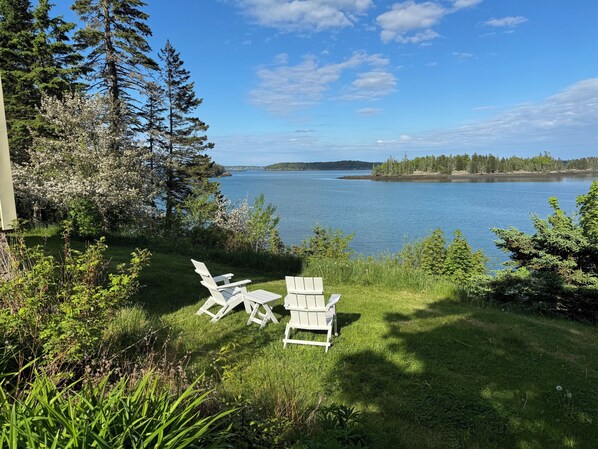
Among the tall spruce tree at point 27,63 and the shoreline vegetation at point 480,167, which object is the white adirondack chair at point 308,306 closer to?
the tall spruce tree at point 27,63

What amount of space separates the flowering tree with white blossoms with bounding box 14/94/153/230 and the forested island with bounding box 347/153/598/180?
112321mm

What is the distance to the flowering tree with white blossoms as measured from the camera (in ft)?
44.4

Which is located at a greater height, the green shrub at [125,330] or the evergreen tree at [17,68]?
Answer: the evergreen tree at [17,68]

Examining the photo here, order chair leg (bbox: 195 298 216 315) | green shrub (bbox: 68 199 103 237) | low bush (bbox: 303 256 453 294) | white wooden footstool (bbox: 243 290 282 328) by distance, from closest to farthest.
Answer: white wooden footstool (bbox: 243 290 282 328) < chair leg (bbox: 195 298 216 315) < low bush (bbox: 303 256 453 294) < green shrub (bbox: 68 199 103 237)

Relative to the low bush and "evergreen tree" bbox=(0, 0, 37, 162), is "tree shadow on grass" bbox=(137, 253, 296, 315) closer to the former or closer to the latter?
the low bush

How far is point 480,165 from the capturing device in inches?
4931

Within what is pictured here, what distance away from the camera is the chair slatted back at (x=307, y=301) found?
502cm

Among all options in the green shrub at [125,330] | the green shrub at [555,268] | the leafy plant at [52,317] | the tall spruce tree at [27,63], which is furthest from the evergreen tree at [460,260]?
the tall spruce tree at [27,63]

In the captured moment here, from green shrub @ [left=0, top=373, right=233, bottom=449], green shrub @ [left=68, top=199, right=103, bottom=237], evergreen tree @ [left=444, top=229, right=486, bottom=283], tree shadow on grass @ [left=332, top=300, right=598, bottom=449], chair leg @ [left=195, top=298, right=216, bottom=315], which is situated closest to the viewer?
green shrub @ [left=0, top=373, right=233, bottom=449]

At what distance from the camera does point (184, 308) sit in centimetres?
619

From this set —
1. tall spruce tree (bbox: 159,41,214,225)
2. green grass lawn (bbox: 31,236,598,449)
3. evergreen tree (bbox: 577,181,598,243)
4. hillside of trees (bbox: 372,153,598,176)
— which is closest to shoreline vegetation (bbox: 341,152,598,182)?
hillside of trees (bbox: 372,153,598,176)

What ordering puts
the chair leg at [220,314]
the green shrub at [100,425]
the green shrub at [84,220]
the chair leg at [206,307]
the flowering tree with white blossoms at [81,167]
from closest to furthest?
1. the green shrub at [100,425]
2. the chair leg at [220,314]
3. the chair leg at [206,307]
4. the green shrub at [84,220]
5. the flowering tree with white blossoms at [81,167]

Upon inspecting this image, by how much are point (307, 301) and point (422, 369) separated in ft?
5.45

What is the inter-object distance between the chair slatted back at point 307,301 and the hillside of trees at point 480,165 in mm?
130714
